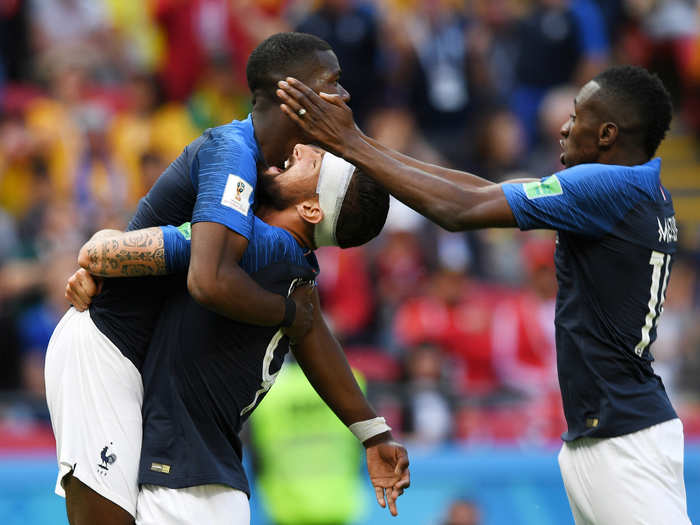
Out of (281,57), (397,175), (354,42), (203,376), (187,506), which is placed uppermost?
(354,42)

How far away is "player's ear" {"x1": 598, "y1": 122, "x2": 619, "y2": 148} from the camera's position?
416 centimetres

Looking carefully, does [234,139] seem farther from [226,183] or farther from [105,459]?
[105,459]

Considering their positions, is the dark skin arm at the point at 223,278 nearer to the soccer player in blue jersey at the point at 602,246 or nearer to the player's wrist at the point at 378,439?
the soccer player in blue jersey at the point at 602,246

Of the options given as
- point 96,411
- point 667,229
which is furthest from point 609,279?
point 96,411

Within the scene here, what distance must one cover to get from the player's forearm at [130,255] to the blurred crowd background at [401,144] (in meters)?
4.10

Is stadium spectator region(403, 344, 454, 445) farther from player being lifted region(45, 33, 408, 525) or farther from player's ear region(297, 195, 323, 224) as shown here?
player's ear region(297, 195, 323, 224)

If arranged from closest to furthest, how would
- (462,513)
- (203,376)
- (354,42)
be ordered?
(203,376), (462,513), (354,42)

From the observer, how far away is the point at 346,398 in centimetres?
443

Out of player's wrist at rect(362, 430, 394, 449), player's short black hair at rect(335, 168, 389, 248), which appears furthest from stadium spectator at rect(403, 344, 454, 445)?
player's short black hair at rect(335, 168, 389, 248)

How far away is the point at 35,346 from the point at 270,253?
4.91 metres

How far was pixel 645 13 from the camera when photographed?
11.9 metres

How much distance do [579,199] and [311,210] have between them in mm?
1011

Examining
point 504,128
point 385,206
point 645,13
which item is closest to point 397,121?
point 504,128

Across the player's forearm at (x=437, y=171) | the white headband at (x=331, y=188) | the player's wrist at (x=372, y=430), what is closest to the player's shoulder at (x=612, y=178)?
the player's forearm at (x=437, y=171)
